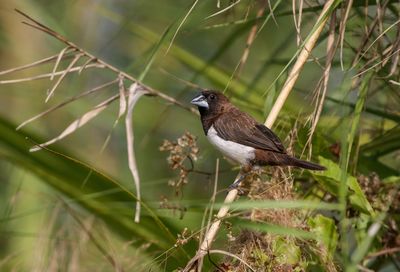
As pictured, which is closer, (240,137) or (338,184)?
(338,184)

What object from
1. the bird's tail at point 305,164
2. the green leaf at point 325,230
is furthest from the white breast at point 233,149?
the green leaf at point 325,230

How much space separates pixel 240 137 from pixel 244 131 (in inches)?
1.7

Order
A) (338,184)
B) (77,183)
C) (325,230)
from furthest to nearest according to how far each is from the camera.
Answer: (77,183), (338,184), (325,230)

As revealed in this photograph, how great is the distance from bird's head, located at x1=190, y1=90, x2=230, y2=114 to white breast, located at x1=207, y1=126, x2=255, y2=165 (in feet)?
0.38

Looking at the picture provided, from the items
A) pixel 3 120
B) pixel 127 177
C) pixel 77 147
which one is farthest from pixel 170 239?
pixel 77 147

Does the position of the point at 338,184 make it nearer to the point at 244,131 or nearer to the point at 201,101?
the point at 244,131

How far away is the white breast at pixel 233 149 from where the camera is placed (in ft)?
10.8

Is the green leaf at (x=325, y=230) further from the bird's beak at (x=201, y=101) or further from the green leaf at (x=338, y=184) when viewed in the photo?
the bird's beak at (x=201, y=101)

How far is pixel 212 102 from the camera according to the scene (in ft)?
12.2

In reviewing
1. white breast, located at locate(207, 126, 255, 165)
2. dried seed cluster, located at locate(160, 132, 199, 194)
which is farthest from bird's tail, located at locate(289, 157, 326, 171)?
white breast, located at locate(207, 126, 255, 165)

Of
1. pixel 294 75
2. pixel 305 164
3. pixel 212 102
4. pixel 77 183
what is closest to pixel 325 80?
pixel 294 75

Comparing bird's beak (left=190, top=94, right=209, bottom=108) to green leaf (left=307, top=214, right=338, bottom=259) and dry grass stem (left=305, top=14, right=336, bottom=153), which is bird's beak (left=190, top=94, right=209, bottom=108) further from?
green leaf (left=307, top=214, right=338, bottom=259)

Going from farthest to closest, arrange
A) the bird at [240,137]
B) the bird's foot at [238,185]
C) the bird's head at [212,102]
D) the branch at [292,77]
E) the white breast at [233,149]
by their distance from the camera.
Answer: the bird's head at [212,102] < the white breast at [233,149] < the bird at [240,137] < the bird's foot at [238,185] < the branch at [292,77]

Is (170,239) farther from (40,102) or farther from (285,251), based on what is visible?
(40,102)
